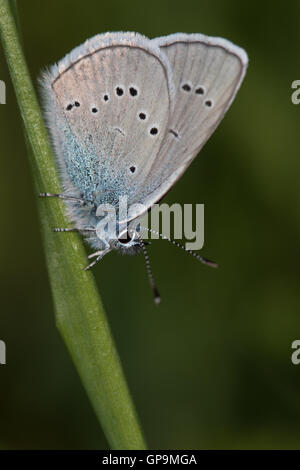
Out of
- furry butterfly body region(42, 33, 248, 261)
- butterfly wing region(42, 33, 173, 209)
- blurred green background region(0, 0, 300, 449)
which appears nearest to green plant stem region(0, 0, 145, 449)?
furry butterfly body region(42, 33, 248, 261)

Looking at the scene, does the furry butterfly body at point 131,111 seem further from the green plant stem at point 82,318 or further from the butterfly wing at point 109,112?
the green plant stem at point 82,318

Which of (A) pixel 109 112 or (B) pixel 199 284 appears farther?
(B) pixel 199 284

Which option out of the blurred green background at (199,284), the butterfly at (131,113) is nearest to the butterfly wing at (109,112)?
the butterfly at (131,113)

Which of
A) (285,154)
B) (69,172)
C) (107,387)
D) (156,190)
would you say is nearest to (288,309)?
(285,154)

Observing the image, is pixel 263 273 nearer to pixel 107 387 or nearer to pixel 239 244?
pixel 239 244

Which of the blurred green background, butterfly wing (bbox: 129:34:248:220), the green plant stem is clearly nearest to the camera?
the green plant stem

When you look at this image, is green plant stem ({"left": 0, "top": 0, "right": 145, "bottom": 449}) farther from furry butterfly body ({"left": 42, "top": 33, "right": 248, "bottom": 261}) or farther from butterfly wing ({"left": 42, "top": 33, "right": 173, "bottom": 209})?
butterfly wing ({"left": 42, "top": 33, "right": 173, "bottom": 209})

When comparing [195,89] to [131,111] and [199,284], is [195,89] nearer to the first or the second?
[131,111]

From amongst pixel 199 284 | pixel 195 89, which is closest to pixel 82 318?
pixel 195 89
